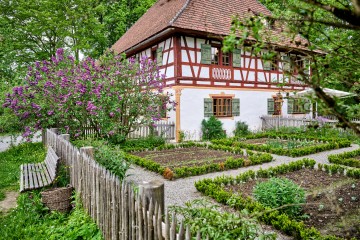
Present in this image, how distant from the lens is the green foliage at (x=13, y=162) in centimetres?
676

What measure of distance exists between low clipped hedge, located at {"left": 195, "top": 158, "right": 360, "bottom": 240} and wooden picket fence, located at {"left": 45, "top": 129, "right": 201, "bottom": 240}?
0.79 m

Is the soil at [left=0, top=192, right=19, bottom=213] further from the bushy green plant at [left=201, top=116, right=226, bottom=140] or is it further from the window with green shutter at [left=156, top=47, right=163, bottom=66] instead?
the window with green shutter at [left=156, top=47, right=163, bottom=66]

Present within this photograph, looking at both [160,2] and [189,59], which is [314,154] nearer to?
[189,59]

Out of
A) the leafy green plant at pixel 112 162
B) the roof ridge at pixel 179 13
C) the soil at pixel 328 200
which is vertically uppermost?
the roof ridge at pixel 179 13

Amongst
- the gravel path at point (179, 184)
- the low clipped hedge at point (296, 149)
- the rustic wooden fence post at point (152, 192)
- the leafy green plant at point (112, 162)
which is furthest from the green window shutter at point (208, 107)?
the rustic wooden fence post at point (152, 192)

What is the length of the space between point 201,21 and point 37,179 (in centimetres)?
1246

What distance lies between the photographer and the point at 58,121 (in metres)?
11.3

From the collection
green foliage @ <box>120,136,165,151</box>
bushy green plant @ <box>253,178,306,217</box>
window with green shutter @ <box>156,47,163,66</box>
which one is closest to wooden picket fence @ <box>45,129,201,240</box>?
bushy green plant @ <box>253,178,306,217</box>

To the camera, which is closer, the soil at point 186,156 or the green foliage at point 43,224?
the green foliage at point 43,224

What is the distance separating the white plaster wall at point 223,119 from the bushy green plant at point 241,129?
0.24 metres

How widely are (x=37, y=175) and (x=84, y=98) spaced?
17.1 ft

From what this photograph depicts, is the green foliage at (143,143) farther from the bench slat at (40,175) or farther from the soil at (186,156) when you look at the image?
the bench slat at (40,175)

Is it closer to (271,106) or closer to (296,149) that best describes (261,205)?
(296,149)

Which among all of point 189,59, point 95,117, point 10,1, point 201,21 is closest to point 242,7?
point 201,21
